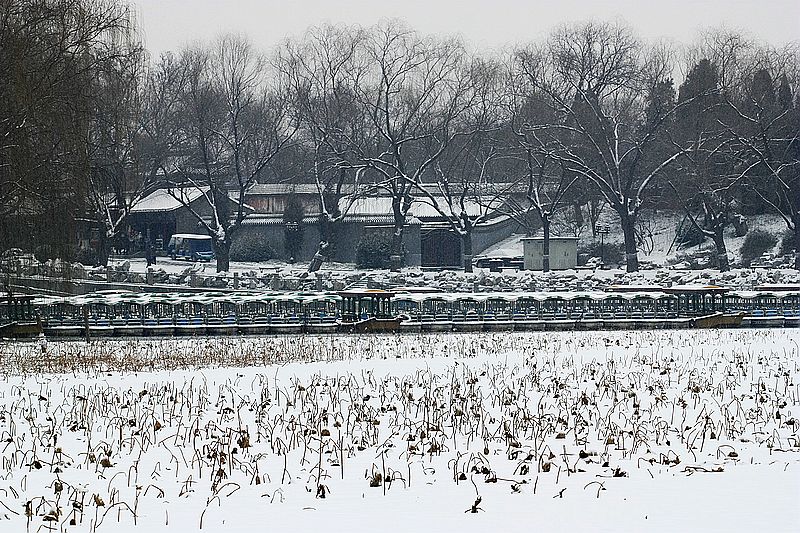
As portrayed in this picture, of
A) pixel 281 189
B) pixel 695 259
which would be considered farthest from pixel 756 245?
pixel 281 189

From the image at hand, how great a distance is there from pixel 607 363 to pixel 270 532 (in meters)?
11.7

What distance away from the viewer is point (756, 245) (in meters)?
62.7

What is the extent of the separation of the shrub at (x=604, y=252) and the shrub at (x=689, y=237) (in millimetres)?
3650

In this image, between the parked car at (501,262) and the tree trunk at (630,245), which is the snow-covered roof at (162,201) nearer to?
the parked car at (501,262)

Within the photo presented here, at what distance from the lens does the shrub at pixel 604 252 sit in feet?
220

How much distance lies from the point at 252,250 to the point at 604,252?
890 inches

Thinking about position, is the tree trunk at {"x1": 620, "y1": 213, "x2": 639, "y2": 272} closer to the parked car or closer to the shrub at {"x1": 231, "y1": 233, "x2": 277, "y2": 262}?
the parked car

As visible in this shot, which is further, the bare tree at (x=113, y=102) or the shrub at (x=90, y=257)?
the shrub at (x=90, y=257)

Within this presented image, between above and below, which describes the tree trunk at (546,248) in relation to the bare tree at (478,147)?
below

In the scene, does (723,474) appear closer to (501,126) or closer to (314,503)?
(314,503)

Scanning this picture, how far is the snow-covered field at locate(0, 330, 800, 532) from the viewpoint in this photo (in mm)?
8625

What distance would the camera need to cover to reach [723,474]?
9875 millimetres

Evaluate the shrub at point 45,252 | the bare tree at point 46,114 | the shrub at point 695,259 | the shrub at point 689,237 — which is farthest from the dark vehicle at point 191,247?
the bare tree at point 46,114

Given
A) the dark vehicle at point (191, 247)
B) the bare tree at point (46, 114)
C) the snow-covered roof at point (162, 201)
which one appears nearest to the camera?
the bare tree at point (46, 114)
